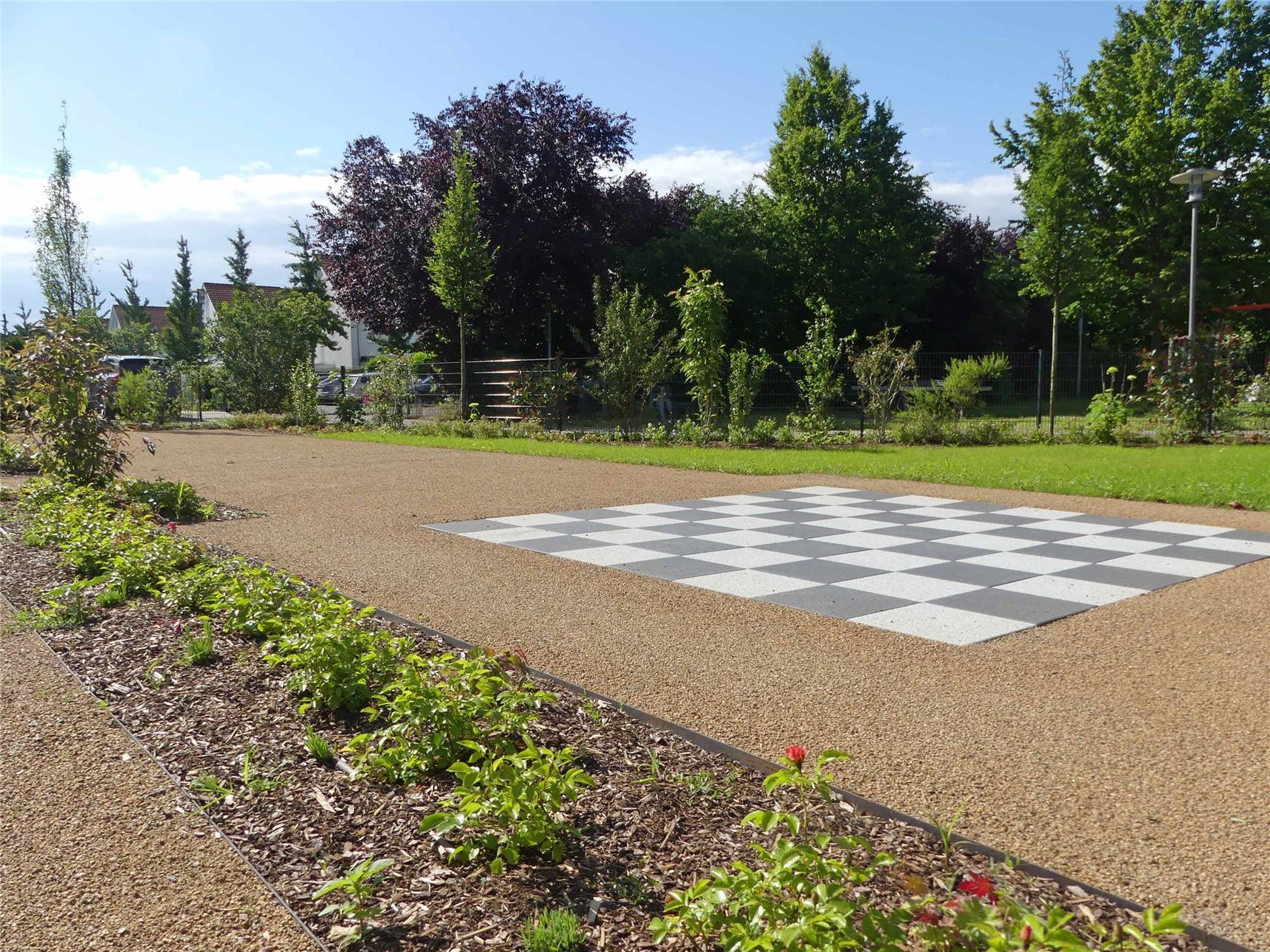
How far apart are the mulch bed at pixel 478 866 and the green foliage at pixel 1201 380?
582 inches

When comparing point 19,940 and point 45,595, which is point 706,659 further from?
point 45,595

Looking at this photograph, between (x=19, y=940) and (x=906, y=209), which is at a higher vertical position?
(x=906, y=209)

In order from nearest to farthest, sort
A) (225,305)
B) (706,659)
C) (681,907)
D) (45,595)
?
(681,907) < (706,659) < (45,595) < (225,305)

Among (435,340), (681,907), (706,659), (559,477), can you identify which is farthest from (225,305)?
(681,907)

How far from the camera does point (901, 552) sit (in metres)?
6.00

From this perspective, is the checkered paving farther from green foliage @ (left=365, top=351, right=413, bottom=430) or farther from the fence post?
green foliage @ (left=365, top=351, right=413, bottom=430)

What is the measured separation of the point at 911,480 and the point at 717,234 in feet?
65.3

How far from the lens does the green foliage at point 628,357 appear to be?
631 inches

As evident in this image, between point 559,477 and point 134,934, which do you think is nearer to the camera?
point 134,934

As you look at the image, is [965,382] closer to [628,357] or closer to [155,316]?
[628,357]

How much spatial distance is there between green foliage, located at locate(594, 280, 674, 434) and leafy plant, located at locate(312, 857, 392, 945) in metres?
14.1

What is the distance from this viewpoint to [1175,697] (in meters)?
3.29

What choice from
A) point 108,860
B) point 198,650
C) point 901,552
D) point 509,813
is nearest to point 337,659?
point 198,650

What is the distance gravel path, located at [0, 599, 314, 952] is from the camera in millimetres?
1961
